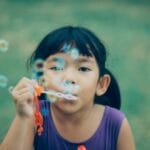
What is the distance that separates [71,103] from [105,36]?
20.4 inches

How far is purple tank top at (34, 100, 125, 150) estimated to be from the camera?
1.14 metres

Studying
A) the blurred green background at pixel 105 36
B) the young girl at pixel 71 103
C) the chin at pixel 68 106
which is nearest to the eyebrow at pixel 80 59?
the young girl at pixel 71 103

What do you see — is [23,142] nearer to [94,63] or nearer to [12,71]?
[94,63]

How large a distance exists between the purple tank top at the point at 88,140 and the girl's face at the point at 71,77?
0.08 meters

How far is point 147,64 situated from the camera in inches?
59.5

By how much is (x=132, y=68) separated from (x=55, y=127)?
462 millimetres

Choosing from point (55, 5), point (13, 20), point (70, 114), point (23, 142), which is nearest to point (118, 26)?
point (55, 5)

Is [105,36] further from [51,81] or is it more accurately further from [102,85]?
[51,81]

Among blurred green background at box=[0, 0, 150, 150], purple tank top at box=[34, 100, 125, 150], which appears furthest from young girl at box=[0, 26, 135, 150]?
blurred green background at box=[0, 0, 150, 150]

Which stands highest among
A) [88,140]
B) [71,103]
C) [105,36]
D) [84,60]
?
[105,36]

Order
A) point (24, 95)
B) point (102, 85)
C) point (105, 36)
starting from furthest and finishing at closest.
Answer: point (105, 36), point (102, 85), point (24, 95)

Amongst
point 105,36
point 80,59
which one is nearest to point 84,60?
point 80,59

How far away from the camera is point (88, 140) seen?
1.14 metres

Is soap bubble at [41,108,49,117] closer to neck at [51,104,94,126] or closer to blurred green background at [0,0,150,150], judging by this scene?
neck at [51,104,94,126]
